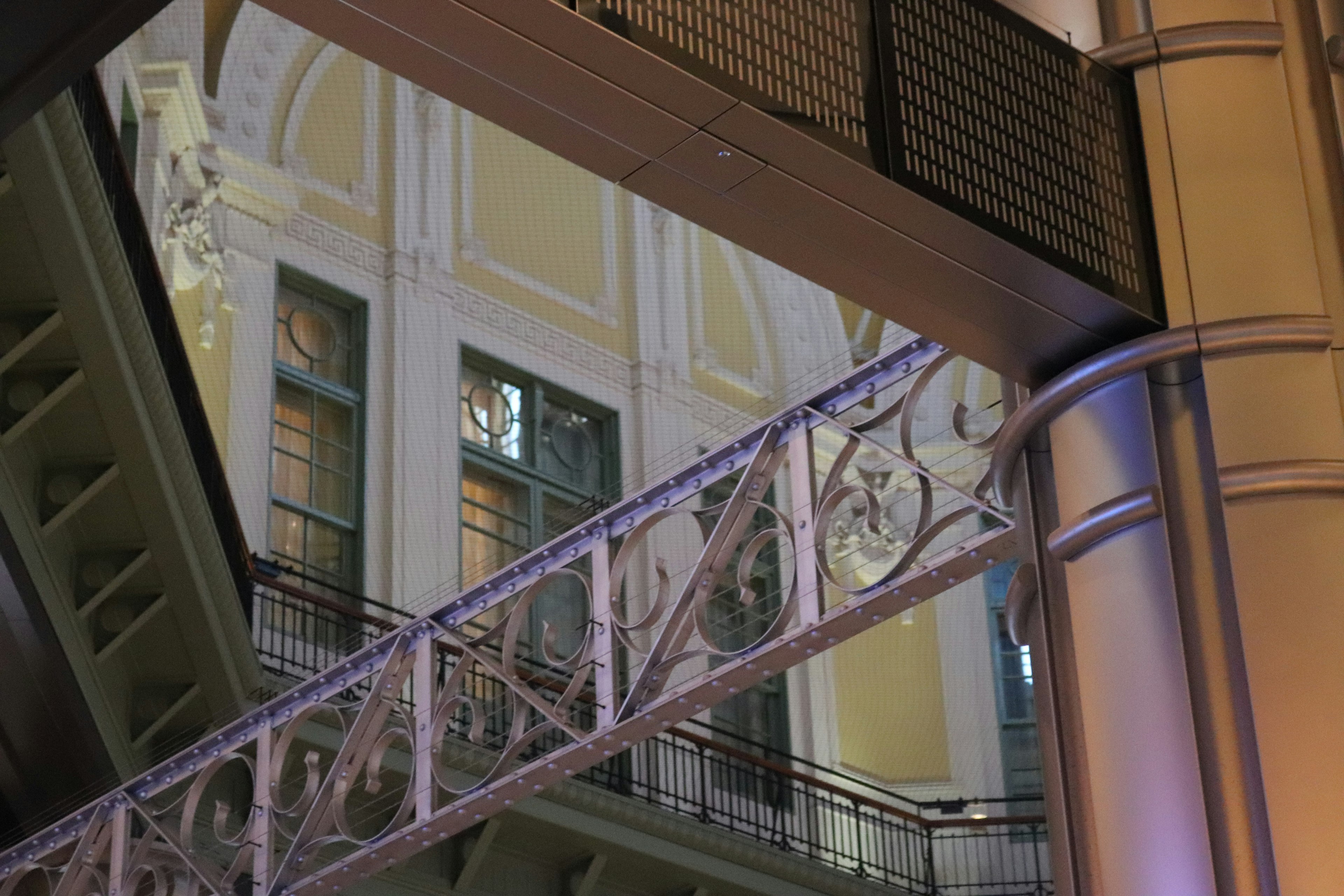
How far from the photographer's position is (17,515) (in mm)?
9430

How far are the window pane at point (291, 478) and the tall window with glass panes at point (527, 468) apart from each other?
4.03 feet

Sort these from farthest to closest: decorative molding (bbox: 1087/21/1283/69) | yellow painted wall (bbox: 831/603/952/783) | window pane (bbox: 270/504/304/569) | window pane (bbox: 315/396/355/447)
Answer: yellow painted wall (bbox: 831/603/952/783) → window pane (bbox: 315/396/355/447) → window pane (bbox: 270/504/304/569) → decorative molding (bbox: 1087/21/1283/69)

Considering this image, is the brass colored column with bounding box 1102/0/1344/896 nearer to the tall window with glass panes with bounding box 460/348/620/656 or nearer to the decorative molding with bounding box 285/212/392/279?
the tall window with glass panes with bounding box 460/348/620/656


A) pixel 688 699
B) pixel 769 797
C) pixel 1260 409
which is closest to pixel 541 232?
pixel 769 797

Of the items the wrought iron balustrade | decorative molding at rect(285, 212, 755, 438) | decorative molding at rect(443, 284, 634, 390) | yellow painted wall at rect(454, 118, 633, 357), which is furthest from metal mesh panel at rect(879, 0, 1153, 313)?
yellow painted wall at rect(454, 118, 633, 357)

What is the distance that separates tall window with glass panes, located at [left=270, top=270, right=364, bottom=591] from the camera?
43.6ft

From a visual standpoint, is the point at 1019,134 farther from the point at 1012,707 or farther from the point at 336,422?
the point at 1012,707

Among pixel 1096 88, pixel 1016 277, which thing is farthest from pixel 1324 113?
pixel 1016 277

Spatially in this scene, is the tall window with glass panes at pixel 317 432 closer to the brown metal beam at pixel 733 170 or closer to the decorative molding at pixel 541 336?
the decorative molding at pixel 541 336

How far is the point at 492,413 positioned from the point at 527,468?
49 cm

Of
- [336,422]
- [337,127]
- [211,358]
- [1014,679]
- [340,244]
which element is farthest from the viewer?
[1014,679]

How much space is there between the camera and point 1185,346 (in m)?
3.04

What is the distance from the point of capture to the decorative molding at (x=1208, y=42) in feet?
10.6

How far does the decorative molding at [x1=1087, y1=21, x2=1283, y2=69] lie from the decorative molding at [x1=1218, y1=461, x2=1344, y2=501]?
714 mm
